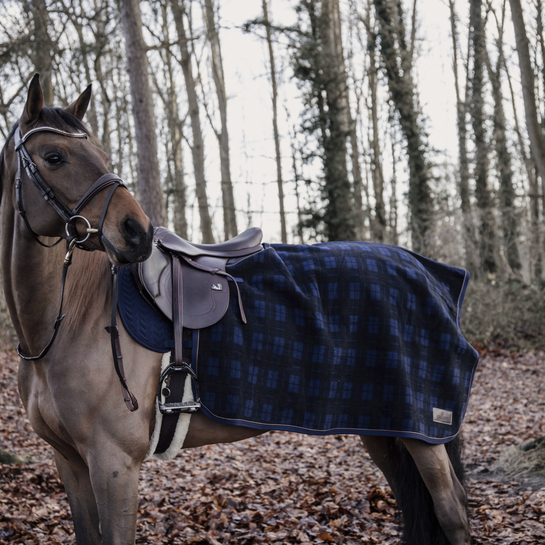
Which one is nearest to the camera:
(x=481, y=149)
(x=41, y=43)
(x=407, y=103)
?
(x=41, y=43)

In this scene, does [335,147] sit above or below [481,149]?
below

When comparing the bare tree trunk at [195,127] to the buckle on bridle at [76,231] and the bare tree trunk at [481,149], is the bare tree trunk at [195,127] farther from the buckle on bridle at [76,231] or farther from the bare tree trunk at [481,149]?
the buckle on bridle at [76,231]

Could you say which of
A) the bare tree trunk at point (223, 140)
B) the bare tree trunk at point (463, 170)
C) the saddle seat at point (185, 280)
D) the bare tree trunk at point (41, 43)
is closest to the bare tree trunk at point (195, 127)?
the bare tree trunk at point (223, 140)

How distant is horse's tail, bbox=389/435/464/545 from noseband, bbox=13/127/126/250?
207cm

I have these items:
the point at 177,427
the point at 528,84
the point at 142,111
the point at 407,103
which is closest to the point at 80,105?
the point at 177,427

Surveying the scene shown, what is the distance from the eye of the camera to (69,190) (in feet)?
6.63

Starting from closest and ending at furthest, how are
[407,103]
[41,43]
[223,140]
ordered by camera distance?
[41,43]
[407,103]
[223,140]

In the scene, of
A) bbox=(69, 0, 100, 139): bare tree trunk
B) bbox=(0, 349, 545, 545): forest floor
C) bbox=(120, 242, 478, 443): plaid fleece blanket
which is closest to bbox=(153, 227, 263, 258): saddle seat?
bbox=(120, 242, 478, 443): plaid fleece blanket

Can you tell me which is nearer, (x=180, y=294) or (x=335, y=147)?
(x=180, y=294)

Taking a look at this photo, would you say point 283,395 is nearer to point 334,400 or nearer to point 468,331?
point 334,400

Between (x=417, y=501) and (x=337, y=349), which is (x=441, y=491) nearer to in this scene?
(x=417, y=501)

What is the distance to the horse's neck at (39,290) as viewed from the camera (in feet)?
6.98

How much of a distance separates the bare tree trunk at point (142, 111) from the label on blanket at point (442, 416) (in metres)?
5.87

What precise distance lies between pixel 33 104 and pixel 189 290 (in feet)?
3.36
